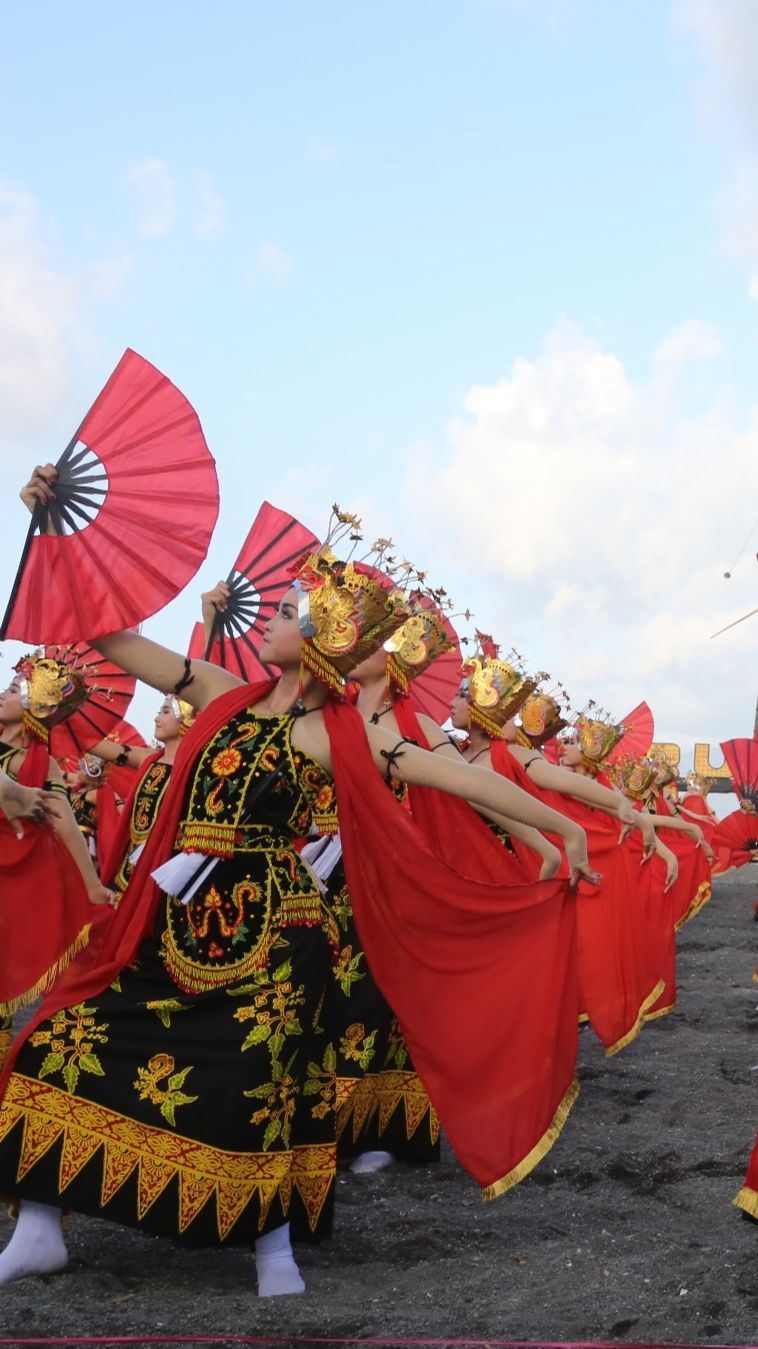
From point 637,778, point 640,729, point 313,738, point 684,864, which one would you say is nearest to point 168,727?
point 313,738

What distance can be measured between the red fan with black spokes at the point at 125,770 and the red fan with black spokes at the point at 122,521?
4944 mm

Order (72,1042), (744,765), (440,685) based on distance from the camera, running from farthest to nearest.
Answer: (744,765)
(440,685)
(72,1042)

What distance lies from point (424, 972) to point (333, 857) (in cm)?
75

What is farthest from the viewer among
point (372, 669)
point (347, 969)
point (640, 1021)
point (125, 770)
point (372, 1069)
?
point (125, 770)

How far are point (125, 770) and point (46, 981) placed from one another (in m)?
4.45

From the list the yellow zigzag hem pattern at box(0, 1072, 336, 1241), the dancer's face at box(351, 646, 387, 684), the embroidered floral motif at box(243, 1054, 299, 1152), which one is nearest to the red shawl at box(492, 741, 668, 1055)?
the dancer's face at box(351, 646, 387, 684)

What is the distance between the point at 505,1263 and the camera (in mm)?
4574

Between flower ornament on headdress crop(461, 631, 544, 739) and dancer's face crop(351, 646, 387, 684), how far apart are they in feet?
3.67

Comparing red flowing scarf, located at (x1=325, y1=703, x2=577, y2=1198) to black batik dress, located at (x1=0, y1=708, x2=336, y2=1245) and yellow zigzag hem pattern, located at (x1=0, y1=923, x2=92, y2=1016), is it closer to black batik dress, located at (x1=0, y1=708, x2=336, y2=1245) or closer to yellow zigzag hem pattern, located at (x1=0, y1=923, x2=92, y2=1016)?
black batik dress, located at (x1=0, y1=708, x2=336, y2=1245)

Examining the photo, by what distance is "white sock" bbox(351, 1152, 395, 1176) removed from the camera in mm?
5824

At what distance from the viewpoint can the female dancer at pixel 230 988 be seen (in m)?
3.96

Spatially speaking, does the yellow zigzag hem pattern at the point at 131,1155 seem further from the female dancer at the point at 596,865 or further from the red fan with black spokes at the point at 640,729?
the red fan with black spokes at the point at 640,729

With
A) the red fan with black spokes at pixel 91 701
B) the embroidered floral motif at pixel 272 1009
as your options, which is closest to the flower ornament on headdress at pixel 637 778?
the red fan with black spokes at pixel 91 701

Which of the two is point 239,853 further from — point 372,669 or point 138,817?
point 372,669
